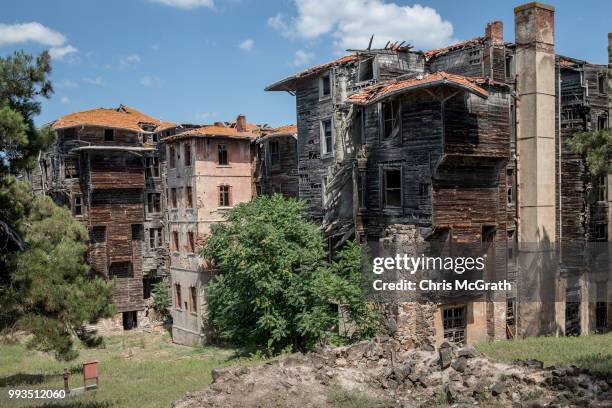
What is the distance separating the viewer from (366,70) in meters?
32.1

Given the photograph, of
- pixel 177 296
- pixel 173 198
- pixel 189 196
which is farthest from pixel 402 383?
pixel 173 198

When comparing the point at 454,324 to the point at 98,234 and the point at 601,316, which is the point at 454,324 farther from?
the point at 98,234

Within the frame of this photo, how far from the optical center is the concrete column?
30969 mm

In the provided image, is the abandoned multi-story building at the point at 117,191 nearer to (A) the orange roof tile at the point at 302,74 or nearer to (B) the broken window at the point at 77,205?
(B) the broken window at the point at 77,205

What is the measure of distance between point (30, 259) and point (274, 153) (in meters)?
28.2

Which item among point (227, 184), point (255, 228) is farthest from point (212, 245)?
point (227, 184)

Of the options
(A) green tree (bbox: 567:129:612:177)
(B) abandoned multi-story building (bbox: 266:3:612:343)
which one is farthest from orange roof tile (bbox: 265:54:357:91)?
(A) green tree (bbox: 567:129:612:177)

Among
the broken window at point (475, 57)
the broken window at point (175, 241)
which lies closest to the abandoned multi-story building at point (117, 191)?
the broken window at point (175, 241)

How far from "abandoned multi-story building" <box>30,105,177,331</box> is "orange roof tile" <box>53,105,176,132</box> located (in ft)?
0.25

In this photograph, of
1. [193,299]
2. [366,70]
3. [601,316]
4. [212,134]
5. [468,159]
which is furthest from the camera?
[193,299]

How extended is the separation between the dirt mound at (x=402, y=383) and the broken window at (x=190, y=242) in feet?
64.4

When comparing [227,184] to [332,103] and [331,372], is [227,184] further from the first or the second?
[331,372]

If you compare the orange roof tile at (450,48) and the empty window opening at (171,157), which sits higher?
the orange roof tile at (450,48)

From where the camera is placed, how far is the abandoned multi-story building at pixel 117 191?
Result: 44.2 m
